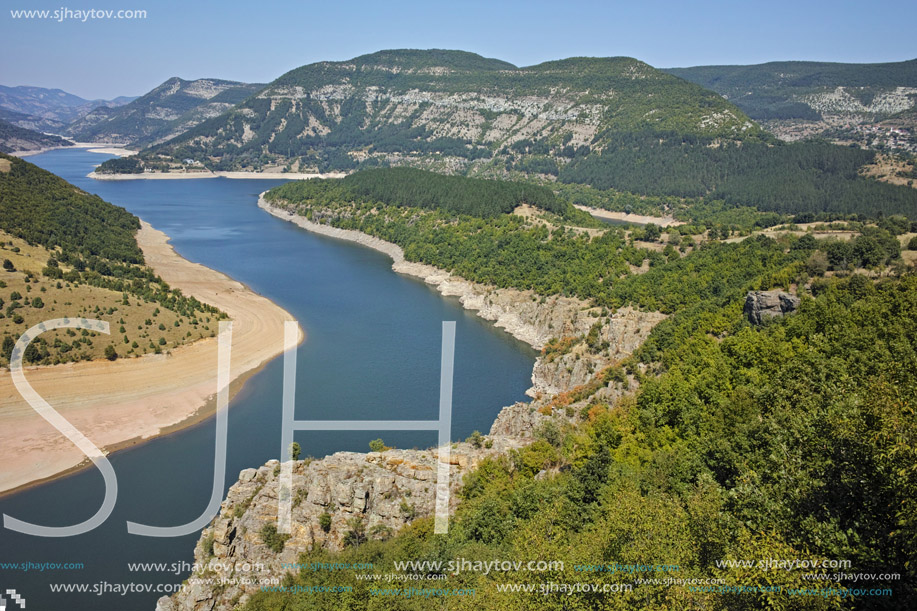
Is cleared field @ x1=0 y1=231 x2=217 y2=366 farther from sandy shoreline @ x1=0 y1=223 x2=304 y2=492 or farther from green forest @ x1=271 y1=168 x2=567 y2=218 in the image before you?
green forest @ x1=271 y1=168 x2=567 y2=218

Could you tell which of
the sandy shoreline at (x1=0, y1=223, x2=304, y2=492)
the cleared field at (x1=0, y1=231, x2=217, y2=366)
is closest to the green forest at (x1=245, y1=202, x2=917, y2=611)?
the sandy shoreline at (x1=0, y1=223, x2=304, y2=492)

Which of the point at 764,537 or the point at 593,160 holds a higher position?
the point at 593,160

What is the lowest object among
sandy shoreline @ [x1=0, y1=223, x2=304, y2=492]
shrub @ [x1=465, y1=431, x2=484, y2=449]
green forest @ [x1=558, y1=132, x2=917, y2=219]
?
sandy shoreline @ [x1=0, y1=223, x2=304, y2=492]

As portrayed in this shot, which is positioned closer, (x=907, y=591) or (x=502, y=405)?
(x=907, y=591)

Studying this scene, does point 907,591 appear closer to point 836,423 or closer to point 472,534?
point 836,423

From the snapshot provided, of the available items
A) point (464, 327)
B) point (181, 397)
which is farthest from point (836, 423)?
point (464, 327)

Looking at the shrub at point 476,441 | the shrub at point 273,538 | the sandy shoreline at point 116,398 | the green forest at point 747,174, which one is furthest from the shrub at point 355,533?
the green forest at point 747,174

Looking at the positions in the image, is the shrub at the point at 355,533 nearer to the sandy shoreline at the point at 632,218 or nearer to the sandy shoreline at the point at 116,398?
the sandy shoreline at the point at 116,398
